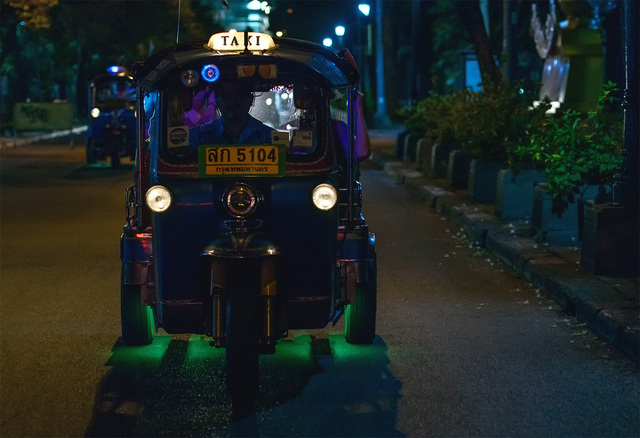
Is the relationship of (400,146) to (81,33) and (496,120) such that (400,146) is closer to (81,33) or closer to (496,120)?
(496,120)

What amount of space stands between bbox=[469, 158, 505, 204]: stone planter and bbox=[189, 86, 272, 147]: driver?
31.6 feet


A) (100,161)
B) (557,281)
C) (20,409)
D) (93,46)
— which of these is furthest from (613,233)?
(93,46)

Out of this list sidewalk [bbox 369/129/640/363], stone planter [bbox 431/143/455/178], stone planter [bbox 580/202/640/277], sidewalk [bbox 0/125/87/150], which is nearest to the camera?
sidewalk [bbox 369/129/640/363]

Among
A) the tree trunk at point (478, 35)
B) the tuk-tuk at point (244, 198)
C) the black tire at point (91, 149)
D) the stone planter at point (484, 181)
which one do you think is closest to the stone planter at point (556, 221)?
the stone planter at point (484, 181)

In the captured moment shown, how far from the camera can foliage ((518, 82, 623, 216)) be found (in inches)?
436

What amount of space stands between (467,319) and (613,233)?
1.98m

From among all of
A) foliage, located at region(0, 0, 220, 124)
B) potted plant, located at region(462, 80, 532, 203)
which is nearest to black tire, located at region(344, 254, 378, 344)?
potted plant, located at region(462, 80, 532, 203)

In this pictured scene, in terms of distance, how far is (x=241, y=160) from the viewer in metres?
6.22

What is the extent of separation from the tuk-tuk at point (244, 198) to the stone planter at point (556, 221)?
5479mm

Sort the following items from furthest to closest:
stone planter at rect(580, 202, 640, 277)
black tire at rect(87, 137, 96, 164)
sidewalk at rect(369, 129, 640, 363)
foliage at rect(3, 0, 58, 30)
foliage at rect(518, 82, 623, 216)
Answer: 1. foliage at rect(3, 0, 58, 30)
2. black tire at rect(87, 137, 96, 164)
3. foliage at rect(518, 82, 623, 216)
4. stone planter at rect(580, 202, 640, 277)
5. sidewalk at rect(369, 129, 640, 363)

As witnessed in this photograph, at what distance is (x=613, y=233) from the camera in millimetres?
9695

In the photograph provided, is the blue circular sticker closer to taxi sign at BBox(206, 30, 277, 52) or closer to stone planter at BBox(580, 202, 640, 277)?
taxi sign at BBox(206, 30, 277, 52)

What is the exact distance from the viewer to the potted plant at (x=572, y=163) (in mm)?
11109

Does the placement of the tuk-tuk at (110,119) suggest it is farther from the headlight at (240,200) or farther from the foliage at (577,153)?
the headlight at (240,200)
